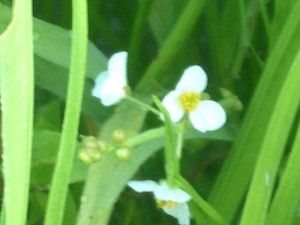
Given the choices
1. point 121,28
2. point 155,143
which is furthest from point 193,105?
point 121,28

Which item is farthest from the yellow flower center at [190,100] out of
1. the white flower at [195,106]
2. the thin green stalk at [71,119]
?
the thin green stalk at [71,119]

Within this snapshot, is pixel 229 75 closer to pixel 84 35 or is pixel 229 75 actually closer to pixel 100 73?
pixel 100 73


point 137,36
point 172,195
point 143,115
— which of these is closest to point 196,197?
point 172,195

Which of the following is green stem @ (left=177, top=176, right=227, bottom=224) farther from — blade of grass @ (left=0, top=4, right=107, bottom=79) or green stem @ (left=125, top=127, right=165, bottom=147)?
blade of grass @ (left=0, top=4, right=107, bottom=79)

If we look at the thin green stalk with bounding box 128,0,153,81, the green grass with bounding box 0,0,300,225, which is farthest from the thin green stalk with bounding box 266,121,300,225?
the thin green stalk with bounding box 128,0,153,81

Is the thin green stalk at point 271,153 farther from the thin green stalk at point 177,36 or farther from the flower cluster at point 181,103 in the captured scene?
the thin green stalk at point 177,36

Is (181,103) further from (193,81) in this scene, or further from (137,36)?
(137,36)
